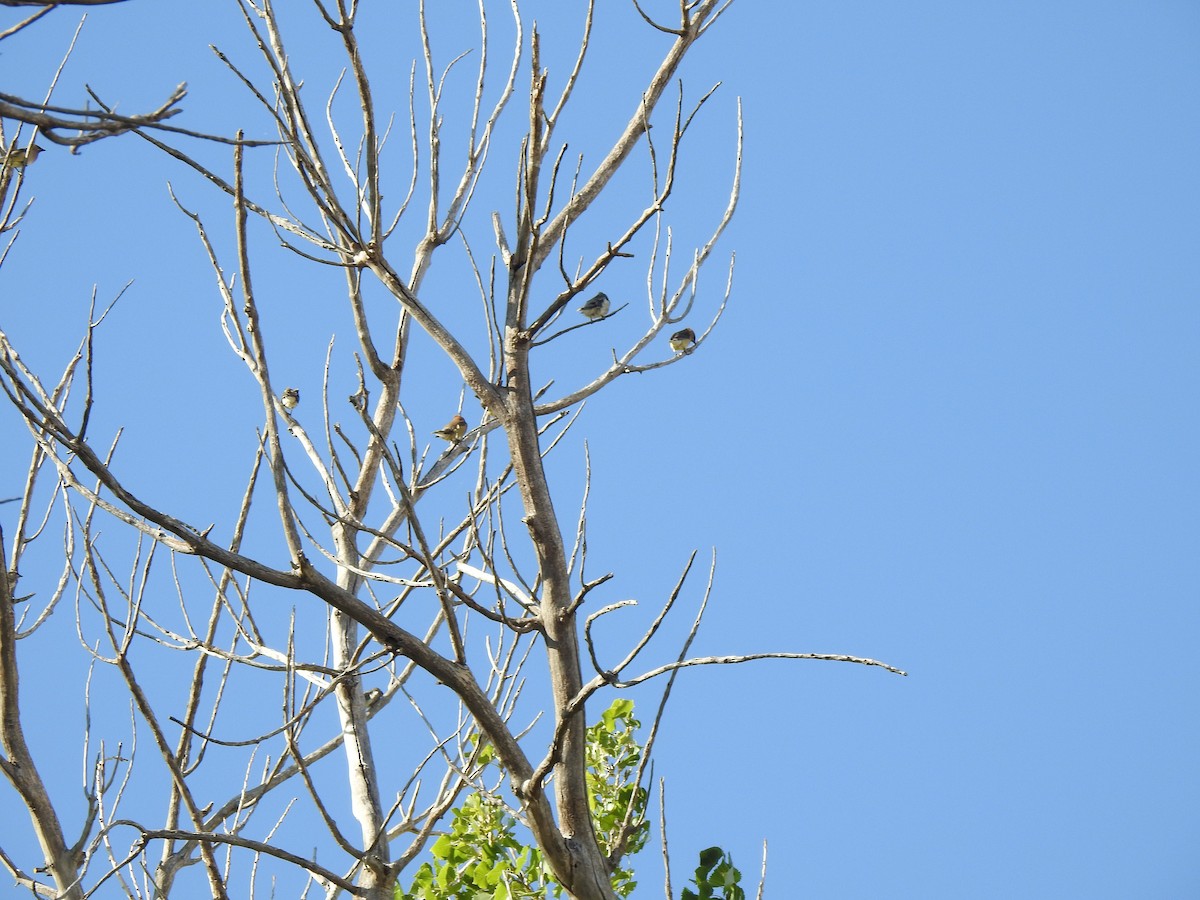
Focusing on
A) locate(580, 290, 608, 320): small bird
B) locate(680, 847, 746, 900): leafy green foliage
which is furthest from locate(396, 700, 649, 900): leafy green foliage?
locate(580, 290, 608, 320): small bird

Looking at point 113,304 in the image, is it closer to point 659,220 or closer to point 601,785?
point 659,220

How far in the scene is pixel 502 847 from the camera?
137 inches

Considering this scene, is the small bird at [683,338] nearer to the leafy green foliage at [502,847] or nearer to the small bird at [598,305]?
the small bird at [598,305]

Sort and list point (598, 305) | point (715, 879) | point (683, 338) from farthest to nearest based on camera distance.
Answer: point (683, 338)
point (598, 305)
point (715, 879)

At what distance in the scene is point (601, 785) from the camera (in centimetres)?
368

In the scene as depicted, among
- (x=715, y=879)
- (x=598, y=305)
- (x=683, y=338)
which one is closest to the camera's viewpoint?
(x=715, y=879)

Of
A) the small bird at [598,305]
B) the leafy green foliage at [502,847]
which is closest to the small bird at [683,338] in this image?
the small bird at [598,305]

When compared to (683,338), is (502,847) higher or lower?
lower

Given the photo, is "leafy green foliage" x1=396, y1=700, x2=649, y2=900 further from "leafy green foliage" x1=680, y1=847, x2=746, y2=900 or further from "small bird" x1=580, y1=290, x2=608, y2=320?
"small bird" x1=580, y1=290, x2=608, y2=320

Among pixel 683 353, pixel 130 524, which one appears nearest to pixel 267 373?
pixel 130 524

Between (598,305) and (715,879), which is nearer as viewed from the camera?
(715,879)

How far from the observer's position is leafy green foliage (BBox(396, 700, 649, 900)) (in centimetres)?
336

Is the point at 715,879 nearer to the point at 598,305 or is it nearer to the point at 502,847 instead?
the point at 502,847

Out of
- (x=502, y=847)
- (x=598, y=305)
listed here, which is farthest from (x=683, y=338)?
(x=502, y=847)
